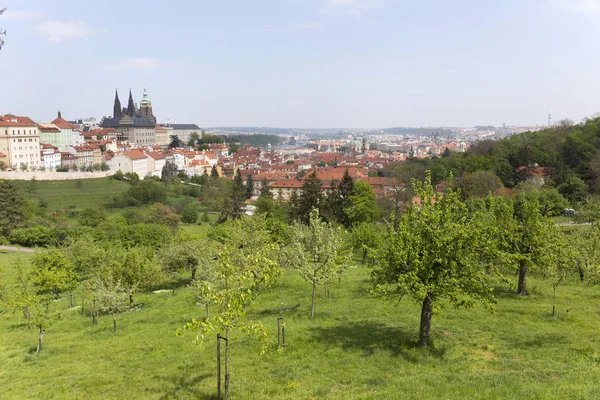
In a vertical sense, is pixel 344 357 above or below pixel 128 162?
above

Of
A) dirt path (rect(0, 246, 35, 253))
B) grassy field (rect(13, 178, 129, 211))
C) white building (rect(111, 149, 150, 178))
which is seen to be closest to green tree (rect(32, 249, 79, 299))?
dirt path (rect(0, 246, 35, 253))

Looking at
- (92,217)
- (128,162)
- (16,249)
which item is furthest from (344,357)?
(128,162)

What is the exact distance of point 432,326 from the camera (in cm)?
1650

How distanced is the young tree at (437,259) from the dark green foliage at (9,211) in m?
61.8

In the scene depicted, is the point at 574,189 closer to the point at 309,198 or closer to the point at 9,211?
the point at 309,198

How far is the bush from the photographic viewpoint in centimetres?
5641

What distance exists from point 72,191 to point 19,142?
27168 millimetres

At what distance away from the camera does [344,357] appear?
46.0 ft

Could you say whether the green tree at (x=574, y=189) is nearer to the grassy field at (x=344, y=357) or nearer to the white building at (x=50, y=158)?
the grassy field at (x=344, y=357)

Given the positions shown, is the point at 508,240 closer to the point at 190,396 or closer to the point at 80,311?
the point at 190,396

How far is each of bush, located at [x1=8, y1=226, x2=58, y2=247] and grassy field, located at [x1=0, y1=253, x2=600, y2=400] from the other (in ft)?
129

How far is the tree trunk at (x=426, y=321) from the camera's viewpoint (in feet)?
46.8

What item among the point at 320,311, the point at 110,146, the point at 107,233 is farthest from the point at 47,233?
the point at 110,146

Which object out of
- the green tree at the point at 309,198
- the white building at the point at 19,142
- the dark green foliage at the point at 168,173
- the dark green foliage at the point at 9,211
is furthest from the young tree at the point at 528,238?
the white building at the point at 19,142
